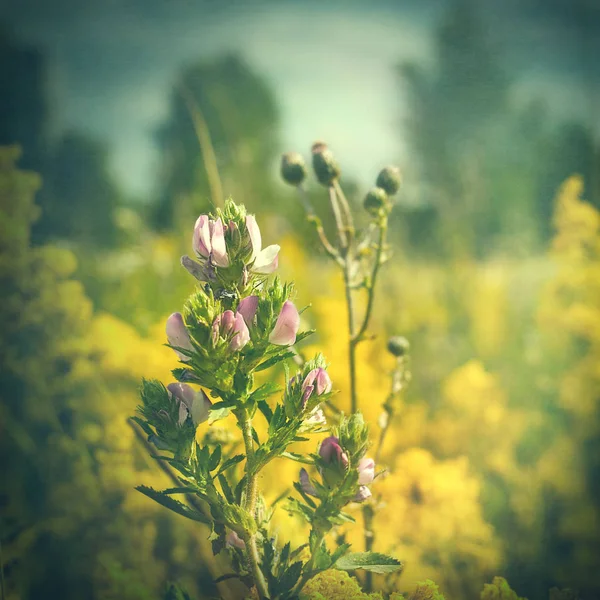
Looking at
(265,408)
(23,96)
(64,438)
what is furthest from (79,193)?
(265,408)

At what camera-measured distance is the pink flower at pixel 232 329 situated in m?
0.28

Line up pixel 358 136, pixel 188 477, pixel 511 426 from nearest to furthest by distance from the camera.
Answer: pixel 188 477 → pixel 511 426 → pixel 358 136

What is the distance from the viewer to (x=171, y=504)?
0.32 meters

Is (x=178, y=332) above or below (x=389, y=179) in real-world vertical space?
below

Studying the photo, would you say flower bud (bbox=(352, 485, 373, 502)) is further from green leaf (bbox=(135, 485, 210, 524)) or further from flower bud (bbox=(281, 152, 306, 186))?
flower bud (bbox=(281, 152, 306, 186))

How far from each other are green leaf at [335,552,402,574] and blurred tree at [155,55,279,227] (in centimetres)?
57

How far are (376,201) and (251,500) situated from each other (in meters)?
0.22

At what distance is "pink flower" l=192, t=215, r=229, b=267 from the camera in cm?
29

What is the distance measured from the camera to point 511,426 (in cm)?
70

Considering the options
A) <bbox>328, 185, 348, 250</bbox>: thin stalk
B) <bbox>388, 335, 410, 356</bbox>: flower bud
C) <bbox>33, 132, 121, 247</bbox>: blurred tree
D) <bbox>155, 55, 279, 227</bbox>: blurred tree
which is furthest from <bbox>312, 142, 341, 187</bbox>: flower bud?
<bbox>33, 132, 121, 247</bbox>: blurred tree

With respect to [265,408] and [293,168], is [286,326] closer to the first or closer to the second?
[265,408]

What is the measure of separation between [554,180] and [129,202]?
2.08ft

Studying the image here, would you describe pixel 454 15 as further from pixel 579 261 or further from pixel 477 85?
pixel 579 261

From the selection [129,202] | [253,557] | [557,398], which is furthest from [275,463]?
[129,202]
